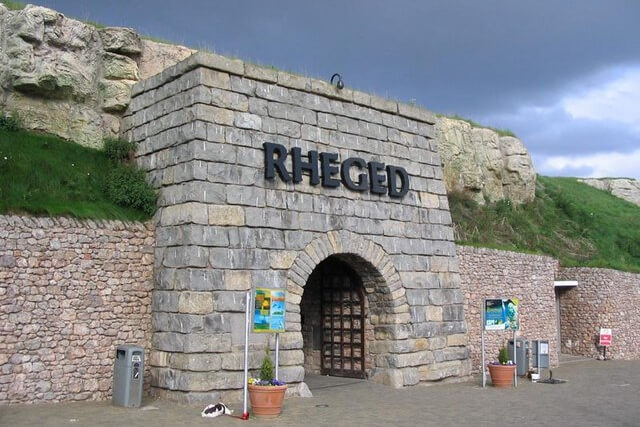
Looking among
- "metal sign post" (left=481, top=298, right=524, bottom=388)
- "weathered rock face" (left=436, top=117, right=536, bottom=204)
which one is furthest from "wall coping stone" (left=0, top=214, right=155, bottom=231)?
"weathered rock face" (left=436, top=117, right=536, bottom=204)

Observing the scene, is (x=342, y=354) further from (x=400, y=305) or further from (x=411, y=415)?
(x=411, y=415)

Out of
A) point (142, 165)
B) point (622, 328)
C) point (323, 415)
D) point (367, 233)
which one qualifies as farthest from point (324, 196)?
point (622, 328)

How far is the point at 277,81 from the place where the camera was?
13.4 meters

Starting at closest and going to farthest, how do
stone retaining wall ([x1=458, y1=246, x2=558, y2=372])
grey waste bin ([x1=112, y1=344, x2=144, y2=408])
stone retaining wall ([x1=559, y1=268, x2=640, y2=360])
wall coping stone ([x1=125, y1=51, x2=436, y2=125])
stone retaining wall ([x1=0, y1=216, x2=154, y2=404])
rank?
stone retaining wall ([x1=0, y1=216, x2=154, y2=404]) → grey waste bin ([x1=112, y1=344, x2=144, y2=408]) → wall coping stone ([x1=125, y1=51, x2=436, y2=125]) → stone retaining wall ([x1=458, y1=246, x2=558, y2=372]) → stone retaining wall ([x1=559, y1=268, x2=640, y2=360])

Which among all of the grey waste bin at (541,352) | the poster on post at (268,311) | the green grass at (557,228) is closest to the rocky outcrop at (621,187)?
the green grass at (557,228)

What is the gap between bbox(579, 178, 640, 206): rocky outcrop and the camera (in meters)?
44.1

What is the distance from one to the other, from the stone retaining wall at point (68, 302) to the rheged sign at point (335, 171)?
2.63 meters

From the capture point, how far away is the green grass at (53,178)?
1157cm

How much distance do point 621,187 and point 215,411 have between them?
40236 mm

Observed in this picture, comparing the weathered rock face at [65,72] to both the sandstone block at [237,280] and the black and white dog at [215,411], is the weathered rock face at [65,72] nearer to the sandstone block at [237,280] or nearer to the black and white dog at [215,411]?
the sandstone block at [237,280]

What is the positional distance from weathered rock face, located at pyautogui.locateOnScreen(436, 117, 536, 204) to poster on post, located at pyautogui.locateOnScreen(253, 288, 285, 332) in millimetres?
15296

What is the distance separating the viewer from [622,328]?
23781 mm

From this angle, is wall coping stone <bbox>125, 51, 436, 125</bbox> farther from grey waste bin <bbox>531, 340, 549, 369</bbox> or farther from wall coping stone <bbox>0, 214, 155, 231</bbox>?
grey waste bin <bbox>531, 340, 549, 369</bbox>

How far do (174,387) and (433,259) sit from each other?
21.6 ft
